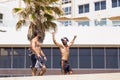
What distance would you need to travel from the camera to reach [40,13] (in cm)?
2822

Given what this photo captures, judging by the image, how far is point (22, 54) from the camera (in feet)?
104

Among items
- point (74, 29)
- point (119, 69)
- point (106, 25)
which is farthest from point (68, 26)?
point (119, 69)

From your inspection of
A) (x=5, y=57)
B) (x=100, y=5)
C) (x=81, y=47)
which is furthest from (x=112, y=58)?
(x=100, y=5)

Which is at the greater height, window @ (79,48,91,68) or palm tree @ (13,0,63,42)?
palm tree @ (13,0,63,42)

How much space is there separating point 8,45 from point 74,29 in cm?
487

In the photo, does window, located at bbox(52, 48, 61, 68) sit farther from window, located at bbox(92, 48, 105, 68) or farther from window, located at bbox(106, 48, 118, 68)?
window, located at bbox(106, 48, 118, 68)

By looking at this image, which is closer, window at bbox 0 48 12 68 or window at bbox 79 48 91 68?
window at bbox 79 48 91 68

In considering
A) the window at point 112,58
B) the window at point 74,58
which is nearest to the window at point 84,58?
the window at point 74,58

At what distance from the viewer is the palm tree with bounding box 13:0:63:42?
2775 centimetres

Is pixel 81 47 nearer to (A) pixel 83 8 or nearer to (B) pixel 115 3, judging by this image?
(B) pixel 115 3

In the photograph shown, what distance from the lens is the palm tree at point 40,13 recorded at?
91.0 ft

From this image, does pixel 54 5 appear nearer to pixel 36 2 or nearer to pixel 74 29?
pixel 36 2

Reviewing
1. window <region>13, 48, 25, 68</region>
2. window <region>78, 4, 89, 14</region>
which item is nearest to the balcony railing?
window <region>13, 48, 25, 68</region>

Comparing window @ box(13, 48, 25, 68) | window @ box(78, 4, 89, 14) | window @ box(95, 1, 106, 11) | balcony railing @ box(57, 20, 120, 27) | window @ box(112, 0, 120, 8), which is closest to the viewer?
window @ box(13, 48, 25, 68)
